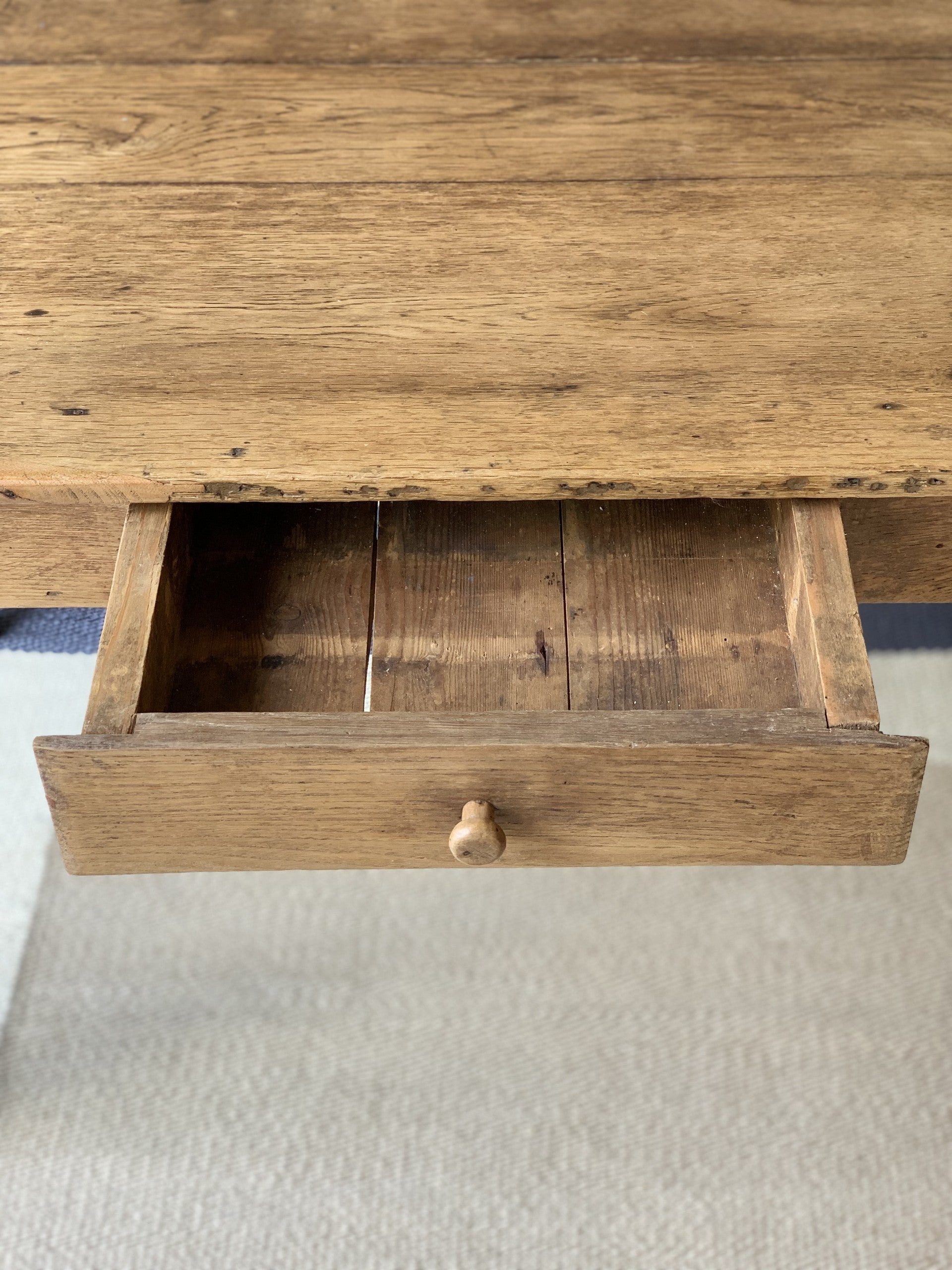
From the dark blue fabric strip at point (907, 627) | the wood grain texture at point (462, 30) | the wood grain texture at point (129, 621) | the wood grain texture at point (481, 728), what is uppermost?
the wood grain texture at point (462, 30)

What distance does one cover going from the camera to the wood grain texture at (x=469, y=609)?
2.01 feet

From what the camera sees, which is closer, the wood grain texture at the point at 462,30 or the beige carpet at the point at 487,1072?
the wood grain texture at the point at 462,30

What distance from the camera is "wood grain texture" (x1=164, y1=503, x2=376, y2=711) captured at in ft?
2.02

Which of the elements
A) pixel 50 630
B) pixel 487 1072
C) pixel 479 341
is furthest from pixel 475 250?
pixel 487 1072

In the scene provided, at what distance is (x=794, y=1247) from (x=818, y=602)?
2.20 ft

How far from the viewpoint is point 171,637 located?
621 millimetres

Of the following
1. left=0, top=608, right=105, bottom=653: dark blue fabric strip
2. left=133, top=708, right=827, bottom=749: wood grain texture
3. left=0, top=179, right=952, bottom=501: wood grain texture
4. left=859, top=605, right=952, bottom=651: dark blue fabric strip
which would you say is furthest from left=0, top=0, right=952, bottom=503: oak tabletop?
left=859, top=605, right=952, bottom=651: dark blue fabric strip

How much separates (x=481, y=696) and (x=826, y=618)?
0.17m

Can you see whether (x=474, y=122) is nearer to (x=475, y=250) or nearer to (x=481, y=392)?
(x=475, y=250)

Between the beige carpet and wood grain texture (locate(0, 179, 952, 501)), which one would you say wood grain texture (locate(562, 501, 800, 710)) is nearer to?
wood grain texture (locate(0, 179, 952, 501))

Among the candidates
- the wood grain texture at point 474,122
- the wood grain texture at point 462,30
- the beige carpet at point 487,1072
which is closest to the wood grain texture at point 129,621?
the wood grain texture at point 474,122

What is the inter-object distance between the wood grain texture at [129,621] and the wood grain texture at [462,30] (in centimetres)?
45

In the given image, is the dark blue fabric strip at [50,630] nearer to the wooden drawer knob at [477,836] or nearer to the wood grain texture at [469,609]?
the wood grain texture at [469,609]

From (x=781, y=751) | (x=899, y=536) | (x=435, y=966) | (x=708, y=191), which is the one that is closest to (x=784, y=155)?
(x=708, y=191)
